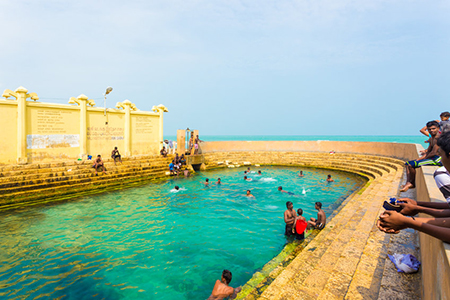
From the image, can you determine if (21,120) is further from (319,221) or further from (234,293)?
(319,221)

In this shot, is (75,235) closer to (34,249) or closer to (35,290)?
(34,249)

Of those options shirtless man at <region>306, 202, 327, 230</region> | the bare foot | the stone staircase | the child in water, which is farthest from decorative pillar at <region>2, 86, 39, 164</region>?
the bare foot

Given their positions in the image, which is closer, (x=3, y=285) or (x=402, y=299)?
(x=402, y=299)

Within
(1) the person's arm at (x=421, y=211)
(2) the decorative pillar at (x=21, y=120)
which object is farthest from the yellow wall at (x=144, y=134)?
(1) the person's arm at (x=421, y=211)

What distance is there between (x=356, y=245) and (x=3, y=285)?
874 cm

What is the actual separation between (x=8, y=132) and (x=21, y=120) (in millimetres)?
906

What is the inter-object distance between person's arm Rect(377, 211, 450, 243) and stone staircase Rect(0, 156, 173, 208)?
49.3ft

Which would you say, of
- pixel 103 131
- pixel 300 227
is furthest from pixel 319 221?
pixel 103 131

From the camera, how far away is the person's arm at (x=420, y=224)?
78.9 inches

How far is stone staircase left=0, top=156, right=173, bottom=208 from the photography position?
37.9 ft

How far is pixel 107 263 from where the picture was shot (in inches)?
261

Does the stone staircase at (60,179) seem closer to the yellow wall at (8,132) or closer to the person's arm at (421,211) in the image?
the yellow wall at (8,132)

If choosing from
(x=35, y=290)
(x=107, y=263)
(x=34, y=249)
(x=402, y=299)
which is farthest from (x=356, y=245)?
(x=34, y=249)

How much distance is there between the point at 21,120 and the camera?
42.2 ft
